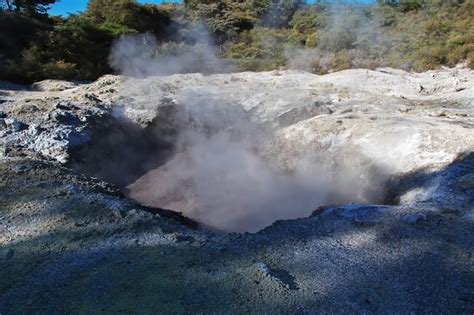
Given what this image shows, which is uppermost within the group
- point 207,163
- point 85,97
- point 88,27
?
point 88,27

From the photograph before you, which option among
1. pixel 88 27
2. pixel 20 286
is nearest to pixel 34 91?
pixel 88 27

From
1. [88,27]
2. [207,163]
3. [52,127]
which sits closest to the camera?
[52,127]

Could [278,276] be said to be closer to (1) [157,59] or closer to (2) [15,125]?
(2) [15,125]

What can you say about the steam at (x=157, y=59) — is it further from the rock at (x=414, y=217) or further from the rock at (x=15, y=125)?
the rock at (x=414, y=217)

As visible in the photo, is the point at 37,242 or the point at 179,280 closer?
the point at 179,280

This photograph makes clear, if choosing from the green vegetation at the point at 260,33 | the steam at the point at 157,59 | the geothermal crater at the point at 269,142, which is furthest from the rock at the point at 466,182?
the steam at the point at 157,59

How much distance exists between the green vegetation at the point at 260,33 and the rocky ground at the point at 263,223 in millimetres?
4422

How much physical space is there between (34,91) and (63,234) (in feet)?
32.4

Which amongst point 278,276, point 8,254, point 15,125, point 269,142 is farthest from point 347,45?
point 8,254

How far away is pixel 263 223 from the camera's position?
788 cm

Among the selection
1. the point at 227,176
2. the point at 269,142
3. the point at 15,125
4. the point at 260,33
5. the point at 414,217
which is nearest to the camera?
the point at 414,217

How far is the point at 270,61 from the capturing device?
19.2 meters

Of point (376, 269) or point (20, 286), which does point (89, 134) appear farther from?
point (376, 269)

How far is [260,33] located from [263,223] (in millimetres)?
17926
